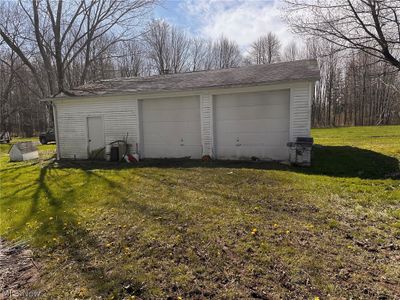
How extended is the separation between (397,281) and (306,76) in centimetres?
737

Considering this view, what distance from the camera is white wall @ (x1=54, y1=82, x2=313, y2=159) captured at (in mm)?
9148

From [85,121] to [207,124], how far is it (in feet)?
18.6

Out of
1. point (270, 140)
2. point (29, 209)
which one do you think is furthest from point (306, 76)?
point (29, 209)

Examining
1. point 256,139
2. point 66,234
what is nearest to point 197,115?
point 256,139

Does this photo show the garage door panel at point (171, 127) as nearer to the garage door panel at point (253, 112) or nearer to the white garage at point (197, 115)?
the white garage at point (197, 115)

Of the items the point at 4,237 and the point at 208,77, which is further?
the point at 208,77

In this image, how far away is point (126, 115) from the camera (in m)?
11.6

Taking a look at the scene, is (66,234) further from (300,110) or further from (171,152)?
(300,110)

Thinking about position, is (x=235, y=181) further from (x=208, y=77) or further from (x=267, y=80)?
(x=208, y=77)

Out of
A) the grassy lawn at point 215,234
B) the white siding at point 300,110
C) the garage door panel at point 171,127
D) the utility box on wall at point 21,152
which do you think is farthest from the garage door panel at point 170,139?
the utility box on wall at point 21,152

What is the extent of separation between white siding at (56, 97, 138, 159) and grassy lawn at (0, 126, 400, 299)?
13.9ft

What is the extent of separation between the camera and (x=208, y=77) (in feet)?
38.4

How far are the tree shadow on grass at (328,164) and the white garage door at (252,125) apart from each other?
68 cm

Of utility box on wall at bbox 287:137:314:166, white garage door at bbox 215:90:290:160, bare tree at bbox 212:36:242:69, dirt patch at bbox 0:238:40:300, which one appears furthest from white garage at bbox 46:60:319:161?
bare tree at bbox 212:36:242:69
